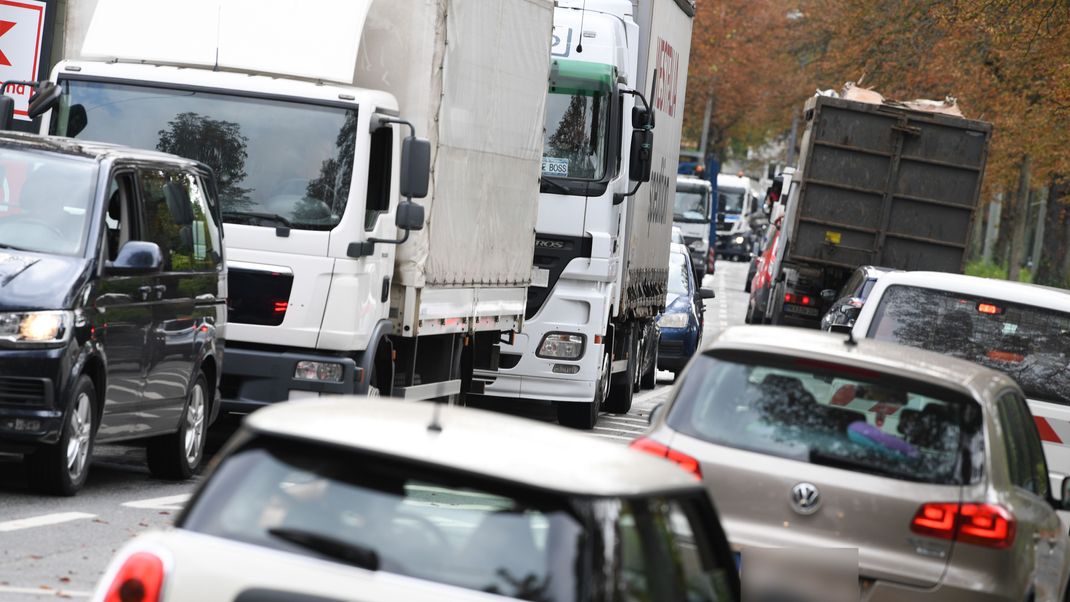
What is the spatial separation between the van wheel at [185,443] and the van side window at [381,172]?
5.73ft

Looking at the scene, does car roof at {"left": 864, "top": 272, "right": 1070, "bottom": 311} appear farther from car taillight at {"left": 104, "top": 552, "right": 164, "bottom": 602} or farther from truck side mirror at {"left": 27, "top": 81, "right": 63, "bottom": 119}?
car taillight at {"left": 104, "top": 552, "right": 164, "bottom": 602}

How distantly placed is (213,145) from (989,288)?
5077 millimetres

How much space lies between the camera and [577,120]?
17.9 meters

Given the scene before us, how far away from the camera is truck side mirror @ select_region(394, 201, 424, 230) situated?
40.5 feet

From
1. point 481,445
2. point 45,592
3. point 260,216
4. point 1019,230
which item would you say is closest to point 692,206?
point 1019,230

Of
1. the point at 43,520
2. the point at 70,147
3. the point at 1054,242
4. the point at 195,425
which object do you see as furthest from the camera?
the point at 1054,242

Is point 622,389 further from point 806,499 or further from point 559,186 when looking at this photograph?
point 806,499

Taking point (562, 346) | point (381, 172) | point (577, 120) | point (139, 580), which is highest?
point (577, 120)

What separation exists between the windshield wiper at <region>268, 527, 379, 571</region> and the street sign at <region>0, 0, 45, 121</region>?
1183 centimetres

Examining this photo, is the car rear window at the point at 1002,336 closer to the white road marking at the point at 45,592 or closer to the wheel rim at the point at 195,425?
the wheel rim at the point at 195,425

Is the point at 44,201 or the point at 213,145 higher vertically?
the point at 213,145

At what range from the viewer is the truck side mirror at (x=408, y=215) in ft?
40.5

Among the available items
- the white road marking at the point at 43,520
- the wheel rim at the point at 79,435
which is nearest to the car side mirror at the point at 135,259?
the wheel rim at the point at 79,435

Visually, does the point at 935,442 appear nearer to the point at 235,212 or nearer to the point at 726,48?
the point at 235,212
